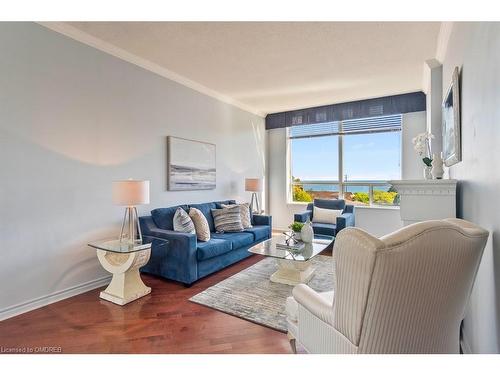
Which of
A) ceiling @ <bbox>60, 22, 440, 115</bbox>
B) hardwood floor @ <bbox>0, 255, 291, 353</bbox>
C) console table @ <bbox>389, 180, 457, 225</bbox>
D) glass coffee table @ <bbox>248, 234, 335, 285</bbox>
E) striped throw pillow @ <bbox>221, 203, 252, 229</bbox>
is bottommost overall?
hardwood floor @ <bbox>0, 255, 291, 353</bbox>

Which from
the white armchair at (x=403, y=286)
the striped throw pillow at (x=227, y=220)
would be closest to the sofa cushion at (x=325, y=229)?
the striped throw pillow at (x=227, y=220)

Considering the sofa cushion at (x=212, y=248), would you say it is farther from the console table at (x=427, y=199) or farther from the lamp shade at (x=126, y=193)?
the console table at (x=427, y=199)

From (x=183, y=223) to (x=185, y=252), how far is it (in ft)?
1.43

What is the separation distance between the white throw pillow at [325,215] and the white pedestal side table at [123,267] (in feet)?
10.4

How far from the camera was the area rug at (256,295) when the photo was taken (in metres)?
2.40

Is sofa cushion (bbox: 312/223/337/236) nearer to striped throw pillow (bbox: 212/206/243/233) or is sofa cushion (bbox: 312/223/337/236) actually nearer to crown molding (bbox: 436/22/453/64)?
striped throw pillow (bbox: 212/206/243/233)

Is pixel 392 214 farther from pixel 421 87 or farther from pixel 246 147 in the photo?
pixel 246 147

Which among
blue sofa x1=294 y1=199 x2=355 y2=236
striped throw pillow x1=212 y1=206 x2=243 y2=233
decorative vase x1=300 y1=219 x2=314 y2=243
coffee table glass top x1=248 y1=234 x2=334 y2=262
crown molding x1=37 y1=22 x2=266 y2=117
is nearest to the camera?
crown molding x1=37 y1=22 x2=266 y2=117

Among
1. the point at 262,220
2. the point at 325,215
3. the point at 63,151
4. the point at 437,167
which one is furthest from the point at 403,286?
the point at 325,215


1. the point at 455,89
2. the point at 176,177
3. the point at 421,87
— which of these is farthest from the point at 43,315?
the point at 421,87

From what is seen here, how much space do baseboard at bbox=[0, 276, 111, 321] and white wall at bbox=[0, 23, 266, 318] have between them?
0.01m

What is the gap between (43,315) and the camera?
7.95 feet

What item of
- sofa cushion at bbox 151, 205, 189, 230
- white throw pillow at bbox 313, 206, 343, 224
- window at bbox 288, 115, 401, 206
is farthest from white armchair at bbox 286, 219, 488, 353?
window at bbox 288, 115, 401, 206

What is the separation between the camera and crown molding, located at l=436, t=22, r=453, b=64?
2673 mm
